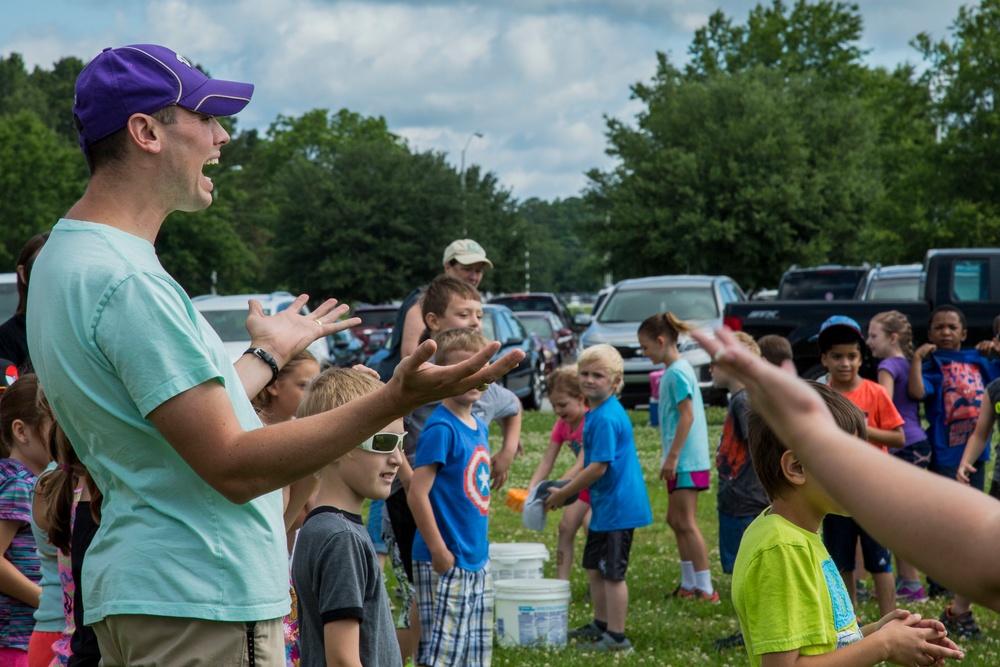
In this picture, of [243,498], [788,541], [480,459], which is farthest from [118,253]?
[480,459]

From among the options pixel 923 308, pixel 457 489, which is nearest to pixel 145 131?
pixel 457 489

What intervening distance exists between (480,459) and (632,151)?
120 ft

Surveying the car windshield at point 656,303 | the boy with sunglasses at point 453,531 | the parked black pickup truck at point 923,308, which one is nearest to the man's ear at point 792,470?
the boy with sunglasses at point 453,531

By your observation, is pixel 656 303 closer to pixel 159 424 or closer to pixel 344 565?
pixel 344 565

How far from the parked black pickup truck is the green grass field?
272 centimetres

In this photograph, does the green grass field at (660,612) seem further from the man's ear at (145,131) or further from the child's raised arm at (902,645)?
the man's ear at (145,131)

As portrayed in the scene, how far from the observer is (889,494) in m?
1.34

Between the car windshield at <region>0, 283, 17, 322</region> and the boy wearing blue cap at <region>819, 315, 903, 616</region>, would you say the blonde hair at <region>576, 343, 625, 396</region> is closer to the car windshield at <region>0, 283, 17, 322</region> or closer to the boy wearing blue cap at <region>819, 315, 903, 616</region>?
the boy wearing blue cap at <region>819, 315, 903, 616</region>

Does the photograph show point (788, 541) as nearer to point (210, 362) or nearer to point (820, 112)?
point (210, 362)

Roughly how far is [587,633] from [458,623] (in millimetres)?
2004

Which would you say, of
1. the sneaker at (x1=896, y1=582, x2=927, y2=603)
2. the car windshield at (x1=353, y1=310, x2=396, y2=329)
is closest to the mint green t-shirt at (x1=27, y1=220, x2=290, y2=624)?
the sneaker at (x1=896, y1=582, x2=927, y2=603)

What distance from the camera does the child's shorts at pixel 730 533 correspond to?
632cm

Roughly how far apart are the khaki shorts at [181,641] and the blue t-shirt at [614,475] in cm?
452

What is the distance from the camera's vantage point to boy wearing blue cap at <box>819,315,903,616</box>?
6.29 meters
